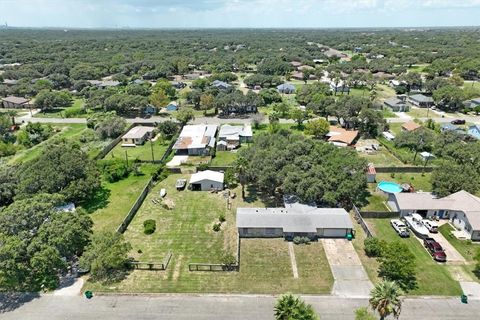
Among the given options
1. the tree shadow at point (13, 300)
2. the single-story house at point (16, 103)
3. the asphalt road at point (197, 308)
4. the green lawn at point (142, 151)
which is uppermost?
the single-story house at point (16, 103)

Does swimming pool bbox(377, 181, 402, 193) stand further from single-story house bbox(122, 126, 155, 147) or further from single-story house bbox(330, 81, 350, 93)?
single-story house bbox(330, 81, 350, 93)

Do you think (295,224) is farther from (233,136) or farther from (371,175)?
(233,136)

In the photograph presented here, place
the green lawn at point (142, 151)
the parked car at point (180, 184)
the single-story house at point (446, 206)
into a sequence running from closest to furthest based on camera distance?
the single-story house at point (446, 206) < the parked car at point (180, 184) < the green lawn at point (142, 151)

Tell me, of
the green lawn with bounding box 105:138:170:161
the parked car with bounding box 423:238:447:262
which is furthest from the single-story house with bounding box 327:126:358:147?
the green lawn with bounding box 105:138:170:161

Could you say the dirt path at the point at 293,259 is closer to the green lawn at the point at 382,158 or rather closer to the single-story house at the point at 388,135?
the green lawn at the point at 382,158

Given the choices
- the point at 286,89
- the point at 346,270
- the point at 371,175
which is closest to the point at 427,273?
the point at 346,270

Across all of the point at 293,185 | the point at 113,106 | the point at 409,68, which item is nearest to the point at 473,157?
the point at 293,185

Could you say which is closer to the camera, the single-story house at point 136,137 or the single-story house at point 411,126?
the single-story house at point 136,137

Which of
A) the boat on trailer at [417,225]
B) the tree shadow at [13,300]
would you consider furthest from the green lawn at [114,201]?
the boat on trailer at [417,225]
